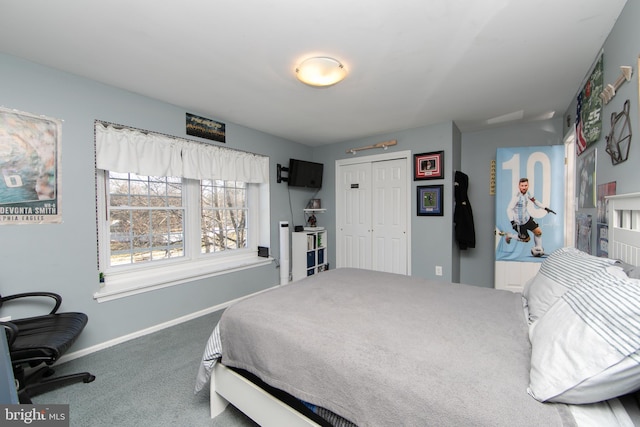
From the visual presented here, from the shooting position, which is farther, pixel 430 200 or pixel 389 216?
pixel 389 216

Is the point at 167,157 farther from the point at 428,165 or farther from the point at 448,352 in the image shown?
the point at 428,165

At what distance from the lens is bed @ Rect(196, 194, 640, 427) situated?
0.76 meters

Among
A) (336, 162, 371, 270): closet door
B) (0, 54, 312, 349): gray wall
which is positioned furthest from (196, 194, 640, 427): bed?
(336, 162, 371, 270): closet door

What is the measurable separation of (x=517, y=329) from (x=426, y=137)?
2.82m

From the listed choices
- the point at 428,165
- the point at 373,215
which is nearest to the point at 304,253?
the point at 373,215

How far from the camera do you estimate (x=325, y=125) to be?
350cm

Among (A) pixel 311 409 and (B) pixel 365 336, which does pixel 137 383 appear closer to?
(A) pixel 311 409

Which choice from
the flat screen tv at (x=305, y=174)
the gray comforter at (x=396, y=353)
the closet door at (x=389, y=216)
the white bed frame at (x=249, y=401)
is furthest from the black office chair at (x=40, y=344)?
the closet door at (x=389, y=216)

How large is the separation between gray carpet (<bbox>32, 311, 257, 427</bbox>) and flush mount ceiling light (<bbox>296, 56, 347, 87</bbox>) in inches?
94.5

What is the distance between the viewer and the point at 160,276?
277 centimetres

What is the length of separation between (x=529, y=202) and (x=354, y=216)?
7.48 ft

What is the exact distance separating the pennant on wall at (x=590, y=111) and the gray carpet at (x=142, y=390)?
3130 millimetres

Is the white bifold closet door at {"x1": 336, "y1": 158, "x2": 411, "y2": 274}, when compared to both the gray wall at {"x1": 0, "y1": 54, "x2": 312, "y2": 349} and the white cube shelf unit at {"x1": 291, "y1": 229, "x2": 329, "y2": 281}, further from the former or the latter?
the gray wall at {"x1": 0, "y1": 54, "x2": 312, "y2": 349}

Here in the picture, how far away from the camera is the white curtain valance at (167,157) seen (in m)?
2.37
